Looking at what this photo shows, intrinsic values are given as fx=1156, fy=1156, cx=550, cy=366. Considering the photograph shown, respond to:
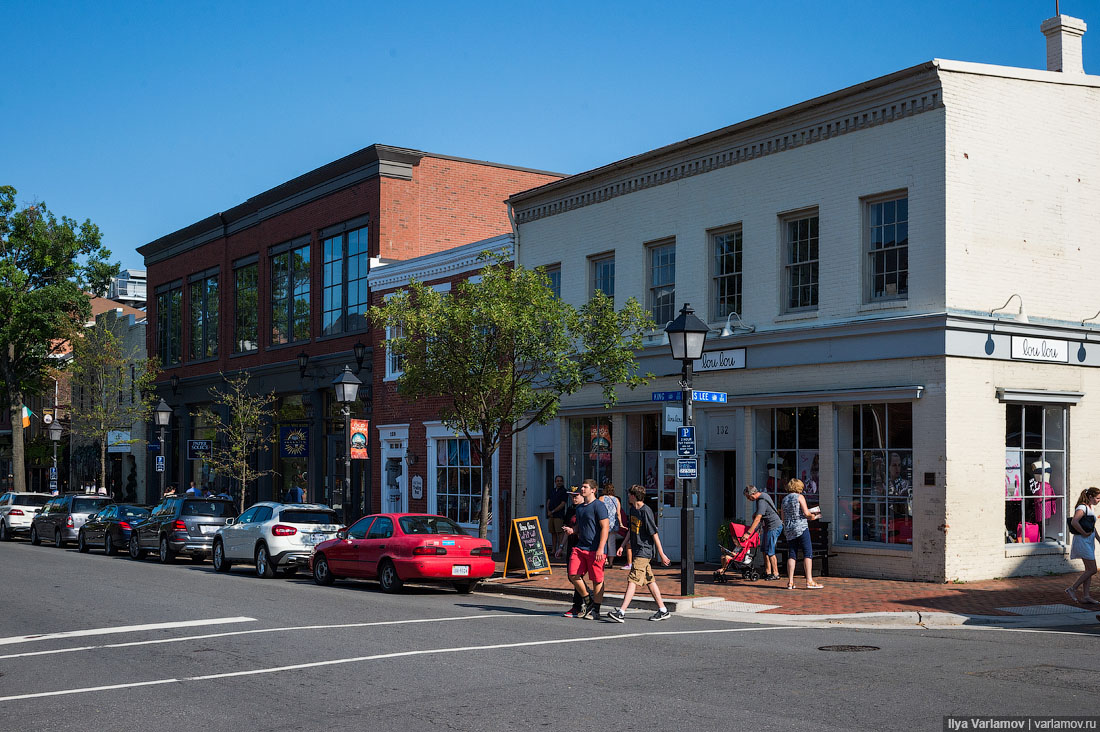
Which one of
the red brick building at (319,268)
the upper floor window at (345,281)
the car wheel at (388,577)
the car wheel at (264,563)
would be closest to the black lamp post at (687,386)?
the car wheel at (388,577)

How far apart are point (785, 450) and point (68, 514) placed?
22128 mm

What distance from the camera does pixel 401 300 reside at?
821 inches

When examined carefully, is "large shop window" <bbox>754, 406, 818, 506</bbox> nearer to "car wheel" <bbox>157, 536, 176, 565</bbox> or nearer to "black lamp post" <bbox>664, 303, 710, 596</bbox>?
"black lamp post" <bbox>664, 303, 710, 596</bbox>

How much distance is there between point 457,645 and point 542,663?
1594 millimetres

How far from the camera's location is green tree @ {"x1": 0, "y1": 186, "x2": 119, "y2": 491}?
49062 millimetres

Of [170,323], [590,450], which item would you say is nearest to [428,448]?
[590,450]

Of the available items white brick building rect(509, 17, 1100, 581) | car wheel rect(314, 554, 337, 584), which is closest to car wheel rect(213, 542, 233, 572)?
car wheel rect(314, 554, 337, 584)

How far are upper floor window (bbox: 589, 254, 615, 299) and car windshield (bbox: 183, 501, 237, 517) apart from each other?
995 centimetres

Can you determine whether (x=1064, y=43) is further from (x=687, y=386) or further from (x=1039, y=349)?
(x=687, y=386)

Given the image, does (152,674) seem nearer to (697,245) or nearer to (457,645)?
(457,645)

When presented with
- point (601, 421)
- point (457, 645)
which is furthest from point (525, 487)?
point (457, 645)

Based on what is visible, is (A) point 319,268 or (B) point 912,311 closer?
(B) point 912,311

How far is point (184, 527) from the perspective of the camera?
26.4 metres

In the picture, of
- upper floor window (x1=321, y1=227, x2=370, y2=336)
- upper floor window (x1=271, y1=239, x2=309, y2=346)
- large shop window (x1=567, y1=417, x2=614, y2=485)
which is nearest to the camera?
large shop window (x1=567, y1=417, x2=614, y2=485)
